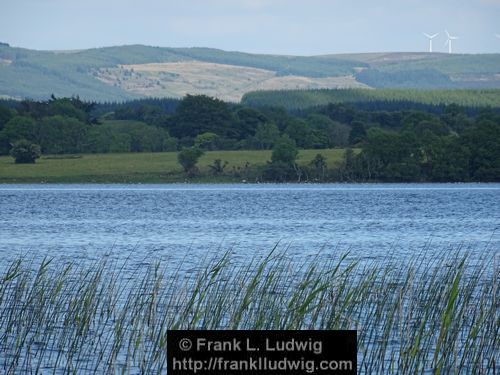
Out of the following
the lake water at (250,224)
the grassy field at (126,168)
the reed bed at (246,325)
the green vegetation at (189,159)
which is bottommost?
the grassy field at (126,168)

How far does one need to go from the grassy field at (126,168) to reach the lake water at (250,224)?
Result: 32553 mm

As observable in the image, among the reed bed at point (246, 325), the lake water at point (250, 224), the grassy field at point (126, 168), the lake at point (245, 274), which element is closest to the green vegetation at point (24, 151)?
the grassy field at point (126, 168)

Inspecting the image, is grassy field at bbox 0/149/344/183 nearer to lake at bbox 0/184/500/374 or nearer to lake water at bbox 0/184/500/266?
lake water at bbox 0/184/500/266

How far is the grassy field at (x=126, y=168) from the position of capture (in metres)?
179

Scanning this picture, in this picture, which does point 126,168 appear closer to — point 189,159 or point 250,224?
point 189,159

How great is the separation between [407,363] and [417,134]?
531ft

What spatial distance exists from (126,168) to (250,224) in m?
105

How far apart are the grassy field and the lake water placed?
32.6 m

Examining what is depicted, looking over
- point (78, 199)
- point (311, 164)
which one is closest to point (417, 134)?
point (311, 164)

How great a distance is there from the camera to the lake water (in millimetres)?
54500

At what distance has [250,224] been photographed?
263ft

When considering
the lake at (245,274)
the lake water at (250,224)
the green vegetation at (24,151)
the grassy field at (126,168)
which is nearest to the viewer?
the lake at (245,274)

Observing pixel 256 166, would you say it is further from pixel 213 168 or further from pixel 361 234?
pixel 361 234

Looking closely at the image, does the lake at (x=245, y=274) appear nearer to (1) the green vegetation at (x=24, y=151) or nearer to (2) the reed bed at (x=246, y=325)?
(2) the reed bed at (x=246, y=325)
